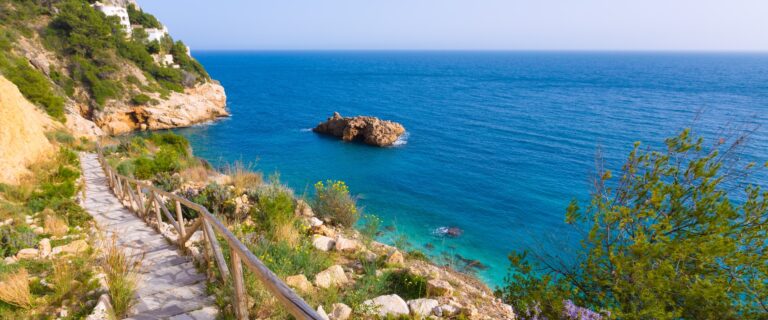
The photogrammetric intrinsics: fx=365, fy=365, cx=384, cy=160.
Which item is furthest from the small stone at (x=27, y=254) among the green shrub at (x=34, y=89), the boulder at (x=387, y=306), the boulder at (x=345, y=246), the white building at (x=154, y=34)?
the white building at (x=154, y=34)

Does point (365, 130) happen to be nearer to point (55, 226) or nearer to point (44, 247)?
point (55, 226)

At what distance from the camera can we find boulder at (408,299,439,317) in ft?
15.7

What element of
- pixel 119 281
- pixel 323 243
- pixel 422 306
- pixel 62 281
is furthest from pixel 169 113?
pixel 422 306

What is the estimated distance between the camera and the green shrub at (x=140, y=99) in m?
40.8

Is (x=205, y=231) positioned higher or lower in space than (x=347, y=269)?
higher

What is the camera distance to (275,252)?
567 cm

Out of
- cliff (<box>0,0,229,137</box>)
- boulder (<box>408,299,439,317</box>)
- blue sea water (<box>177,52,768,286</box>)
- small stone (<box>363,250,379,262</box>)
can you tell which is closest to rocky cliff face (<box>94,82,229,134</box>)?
cliff (<box>0,0,229,137</box>)

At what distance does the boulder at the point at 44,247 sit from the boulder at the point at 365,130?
31652 millimetres

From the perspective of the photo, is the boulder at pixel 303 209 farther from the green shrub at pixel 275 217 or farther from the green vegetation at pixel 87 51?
the green vegetation at pixel 87 51

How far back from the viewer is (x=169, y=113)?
42.9 m

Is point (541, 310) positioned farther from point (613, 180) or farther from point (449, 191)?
point (613, 180)

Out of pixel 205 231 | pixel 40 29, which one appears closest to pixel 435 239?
pixel 205 231

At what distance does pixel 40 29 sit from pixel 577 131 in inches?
2389

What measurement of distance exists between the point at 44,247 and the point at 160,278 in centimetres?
306
